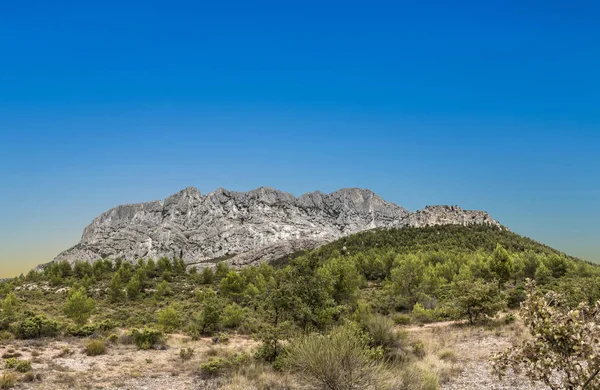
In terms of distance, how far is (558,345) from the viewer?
235 inches

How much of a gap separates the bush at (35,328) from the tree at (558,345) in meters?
28.1

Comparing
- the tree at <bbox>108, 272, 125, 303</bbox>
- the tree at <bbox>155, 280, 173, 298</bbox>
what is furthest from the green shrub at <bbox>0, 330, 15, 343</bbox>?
the tree at <bbox>155, 280, 173, 298</bbox>

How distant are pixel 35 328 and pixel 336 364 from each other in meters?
23.6

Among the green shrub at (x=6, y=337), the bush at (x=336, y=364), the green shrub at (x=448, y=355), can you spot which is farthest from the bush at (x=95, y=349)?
the green shrub at (x=448, y=355)

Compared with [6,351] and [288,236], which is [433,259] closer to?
[6,351]

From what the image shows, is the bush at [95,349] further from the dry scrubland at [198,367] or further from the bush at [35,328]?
the bush at [35,328]

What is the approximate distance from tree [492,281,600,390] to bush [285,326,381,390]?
15.6 feet

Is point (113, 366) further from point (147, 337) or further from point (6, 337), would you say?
point (6, 337)

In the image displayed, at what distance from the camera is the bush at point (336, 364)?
10203 mm

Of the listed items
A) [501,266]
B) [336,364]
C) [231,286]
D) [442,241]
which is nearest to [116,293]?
[231,286]

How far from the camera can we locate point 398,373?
12219 mm

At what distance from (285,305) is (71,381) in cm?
888

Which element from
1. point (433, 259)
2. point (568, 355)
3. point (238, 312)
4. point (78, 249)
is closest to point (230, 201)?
point (78, 249)

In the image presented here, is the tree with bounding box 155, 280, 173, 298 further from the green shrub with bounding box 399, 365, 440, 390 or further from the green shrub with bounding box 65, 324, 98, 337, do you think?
the green shrub with bounding box 399, 365, 440, 390
